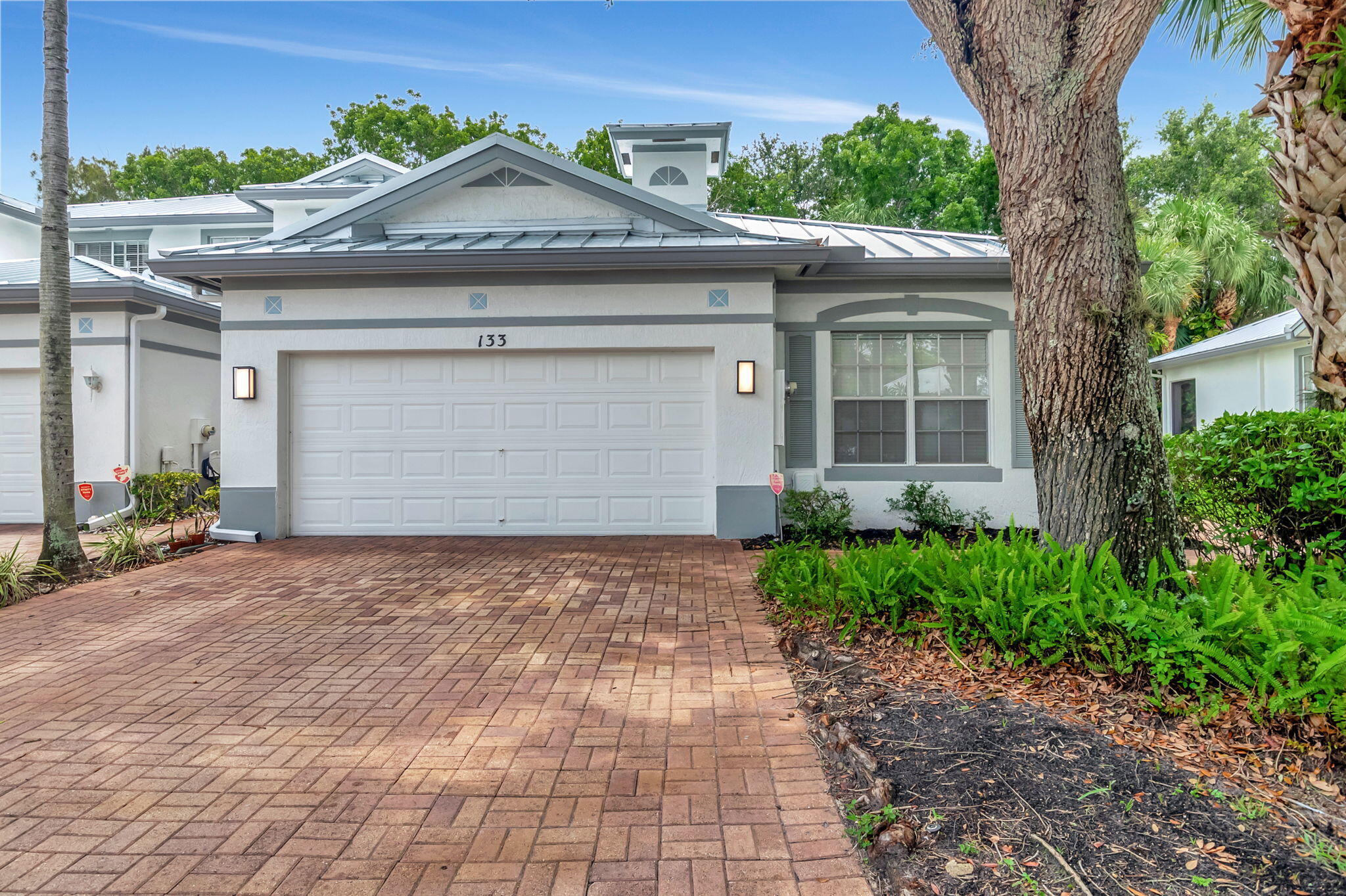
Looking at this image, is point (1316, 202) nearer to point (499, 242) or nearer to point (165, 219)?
point (499, 242)

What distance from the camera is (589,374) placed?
8797 mm

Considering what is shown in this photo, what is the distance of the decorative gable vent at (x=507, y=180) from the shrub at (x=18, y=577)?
6290mm

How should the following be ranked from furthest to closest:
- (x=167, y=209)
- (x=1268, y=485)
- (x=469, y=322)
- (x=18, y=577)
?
(x=167, y=209) → (x=469, y=322) → (x=18, y=577) → (x=1268, y=485)

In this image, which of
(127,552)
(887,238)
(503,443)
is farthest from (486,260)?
(887,238)

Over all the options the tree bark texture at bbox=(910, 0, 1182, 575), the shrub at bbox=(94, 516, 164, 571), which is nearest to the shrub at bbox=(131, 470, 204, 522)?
the shrub at bbox=(94, 516, 164, 571)

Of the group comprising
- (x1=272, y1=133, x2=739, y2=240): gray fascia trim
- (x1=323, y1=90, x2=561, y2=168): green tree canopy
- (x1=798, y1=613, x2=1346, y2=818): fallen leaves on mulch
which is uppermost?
(x1=323, y1=90, x2=561, y2=168): green tree canopy

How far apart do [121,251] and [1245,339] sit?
2284 centimetres

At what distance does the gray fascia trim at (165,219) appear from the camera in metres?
15.6

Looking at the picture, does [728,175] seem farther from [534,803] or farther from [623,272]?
[534,803]

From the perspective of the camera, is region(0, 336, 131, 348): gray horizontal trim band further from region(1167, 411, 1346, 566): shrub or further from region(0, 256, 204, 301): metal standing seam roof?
region(1167, 411, 1346, 566): shrub

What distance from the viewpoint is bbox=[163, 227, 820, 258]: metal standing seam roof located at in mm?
8289

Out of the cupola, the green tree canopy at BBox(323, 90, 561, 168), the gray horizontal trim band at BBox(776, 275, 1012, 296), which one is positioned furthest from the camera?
the green tree canopy at BBox(323, 90, 561, 168)

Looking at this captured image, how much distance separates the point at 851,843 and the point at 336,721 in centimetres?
249

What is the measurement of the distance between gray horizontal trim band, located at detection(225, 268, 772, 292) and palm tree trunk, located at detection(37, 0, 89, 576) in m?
1.90
